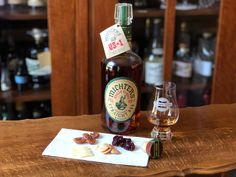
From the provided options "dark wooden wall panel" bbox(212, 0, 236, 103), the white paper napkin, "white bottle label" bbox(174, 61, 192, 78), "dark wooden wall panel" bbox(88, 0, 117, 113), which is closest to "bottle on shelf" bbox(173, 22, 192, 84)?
"white bottle label" bbox(174, 61, 192, 78)

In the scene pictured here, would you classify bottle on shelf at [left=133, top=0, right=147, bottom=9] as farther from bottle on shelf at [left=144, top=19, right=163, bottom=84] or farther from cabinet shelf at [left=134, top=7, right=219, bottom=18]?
bottle on shelf at [left=144, top=19, right=163, bottom=84]

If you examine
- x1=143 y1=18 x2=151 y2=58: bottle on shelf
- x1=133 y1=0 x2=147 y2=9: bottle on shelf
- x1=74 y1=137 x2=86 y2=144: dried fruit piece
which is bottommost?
x1=74 y1=137 x2=86 y2=144: dried fruit piece

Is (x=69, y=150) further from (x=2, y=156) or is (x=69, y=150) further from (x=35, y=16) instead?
(x=35, y=16)

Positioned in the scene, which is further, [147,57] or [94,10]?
[147,57]

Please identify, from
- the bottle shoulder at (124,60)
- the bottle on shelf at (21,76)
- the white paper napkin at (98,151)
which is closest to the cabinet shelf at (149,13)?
the bottle on shelf at (21,76)

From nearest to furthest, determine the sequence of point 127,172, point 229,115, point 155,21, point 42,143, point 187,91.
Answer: point 127,172 < point 42,143 < point 229,115 < point 155,21 < point 187,91

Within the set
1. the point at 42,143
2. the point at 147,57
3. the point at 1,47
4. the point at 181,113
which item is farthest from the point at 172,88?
the point at 1,47

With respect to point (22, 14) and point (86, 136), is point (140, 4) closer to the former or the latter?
point (22, 14)

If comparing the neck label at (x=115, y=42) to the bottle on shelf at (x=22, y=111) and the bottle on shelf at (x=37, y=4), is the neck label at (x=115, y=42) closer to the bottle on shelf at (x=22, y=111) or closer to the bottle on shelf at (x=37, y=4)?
the bottle on shelf at (x=37, y=4)
